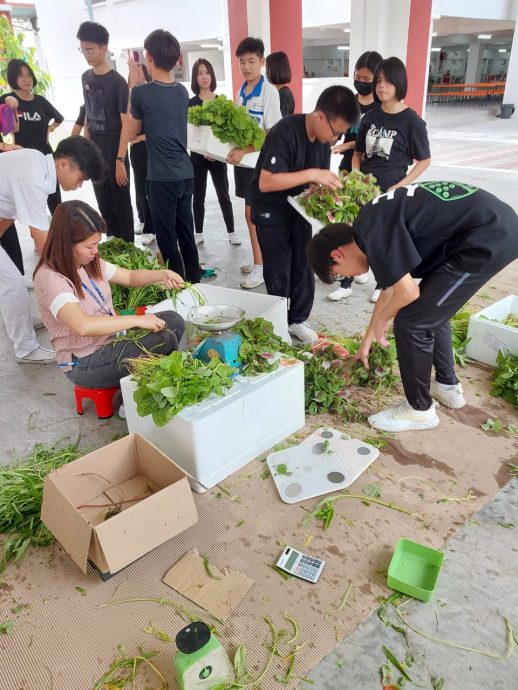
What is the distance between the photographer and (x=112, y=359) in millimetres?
2363

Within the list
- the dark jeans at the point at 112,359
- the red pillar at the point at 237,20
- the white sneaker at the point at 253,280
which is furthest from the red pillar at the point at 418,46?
the dark jeans at the point at 112,359

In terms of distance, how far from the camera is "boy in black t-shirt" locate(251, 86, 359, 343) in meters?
2.49

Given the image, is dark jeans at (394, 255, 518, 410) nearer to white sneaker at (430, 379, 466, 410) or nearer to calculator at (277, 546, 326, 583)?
white sneaker at (430, 379, 466, 410)

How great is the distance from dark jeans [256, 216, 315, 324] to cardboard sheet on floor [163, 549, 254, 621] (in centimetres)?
178

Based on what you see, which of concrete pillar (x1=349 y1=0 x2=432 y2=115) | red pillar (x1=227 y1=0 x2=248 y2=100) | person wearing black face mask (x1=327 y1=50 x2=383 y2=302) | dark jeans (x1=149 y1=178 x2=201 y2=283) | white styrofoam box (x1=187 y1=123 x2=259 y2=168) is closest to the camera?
dark jeans (x1=149 y1=178 x2=201 y2=283)

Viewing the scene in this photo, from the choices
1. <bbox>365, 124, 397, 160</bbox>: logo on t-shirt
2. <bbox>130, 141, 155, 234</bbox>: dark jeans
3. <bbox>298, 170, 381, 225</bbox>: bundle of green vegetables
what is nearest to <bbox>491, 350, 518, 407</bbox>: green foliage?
<bbox>298, 170, 381, 225</bbox>: bundle of green vegetables

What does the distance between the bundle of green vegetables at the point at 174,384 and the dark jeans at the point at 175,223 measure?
172 cm

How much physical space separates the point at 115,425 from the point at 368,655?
1536 millimetres

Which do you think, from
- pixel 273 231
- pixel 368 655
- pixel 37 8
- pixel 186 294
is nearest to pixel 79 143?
pixel 186 294

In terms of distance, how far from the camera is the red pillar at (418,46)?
8023 millimetres

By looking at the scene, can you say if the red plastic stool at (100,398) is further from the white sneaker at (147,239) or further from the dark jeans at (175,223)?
the white sneaker at (147,239)

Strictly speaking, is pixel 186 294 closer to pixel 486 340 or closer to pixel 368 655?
pixel 486 340

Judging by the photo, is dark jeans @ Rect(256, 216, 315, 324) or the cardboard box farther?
dark jeans @ Rect(256, 216, 315, 324)

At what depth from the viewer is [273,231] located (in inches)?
116
